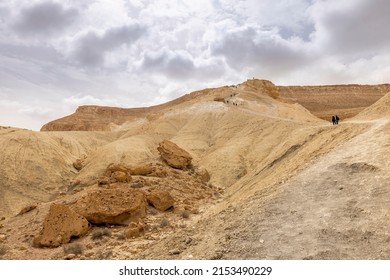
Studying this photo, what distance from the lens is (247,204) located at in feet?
38.1

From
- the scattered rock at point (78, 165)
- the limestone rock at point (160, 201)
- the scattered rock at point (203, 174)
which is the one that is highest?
the scattered rock at point (78, 165)

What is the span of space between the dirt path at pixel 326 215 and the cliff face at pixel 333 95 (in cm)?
8577

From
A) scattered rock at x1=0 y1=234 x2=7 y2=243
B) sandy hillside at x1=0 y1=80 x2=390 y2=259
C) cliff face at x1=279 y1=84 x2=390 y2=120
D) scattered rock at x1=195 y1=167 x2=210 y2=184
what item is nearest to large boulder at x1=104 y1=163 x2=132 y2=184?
sandy hillside at x1=0 y1=80 x2=390 y2=259

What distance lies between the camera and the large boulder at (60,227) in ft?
45.4

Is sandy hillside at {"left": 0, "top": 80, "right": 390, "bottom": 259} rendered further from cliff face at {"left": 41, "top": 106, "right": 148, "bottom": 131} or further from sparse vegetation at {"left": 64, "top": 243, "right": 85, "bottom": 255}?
cliff face at {"left": 41, "top": 106, "right": 148, "bottom": 131}

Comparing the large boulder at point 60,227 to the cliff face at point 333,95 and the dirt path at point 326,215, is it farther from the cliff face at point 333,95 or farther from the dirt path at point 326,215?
the cliff face at point 333,95

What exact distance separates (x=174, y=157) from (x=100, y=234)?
14097 millimetres

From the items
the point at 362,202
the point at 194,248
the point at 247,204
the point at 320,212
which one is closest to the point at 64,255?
the point at 194,248

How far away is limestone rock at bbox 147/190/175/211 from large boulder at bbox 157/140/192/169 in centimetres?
924

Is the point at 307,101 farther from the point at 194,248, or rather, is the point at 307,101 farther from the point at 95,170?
the point at 194,248

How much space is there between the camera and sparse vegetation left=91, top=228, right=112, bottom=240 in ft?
46.4

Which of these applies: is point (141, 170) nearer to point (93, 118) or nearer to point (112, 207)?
point (112, 207)

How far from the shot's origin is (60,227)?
561 inches

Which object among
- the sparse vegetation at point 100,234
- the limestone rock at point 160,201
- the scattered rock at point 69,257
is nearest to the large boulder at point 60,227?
the sparse vegetation at point 100,234
